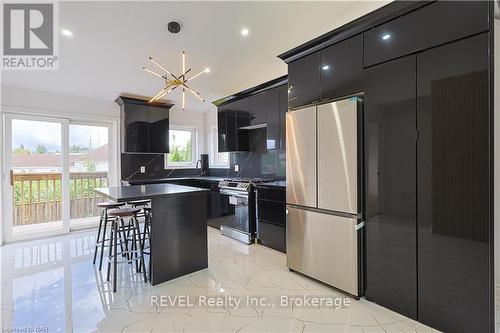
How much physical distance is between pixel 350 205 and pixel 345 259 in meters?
0.52

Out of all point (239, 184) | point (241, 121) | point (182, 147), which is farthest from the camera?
point (182, 147)

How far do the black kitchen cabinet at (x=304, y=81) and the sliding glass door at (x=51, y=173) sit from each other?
12.6 ft

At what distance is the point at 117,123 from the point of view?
496 cm

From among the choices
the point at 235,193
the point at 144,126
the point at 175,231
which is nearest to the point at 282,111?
the point at 235,193

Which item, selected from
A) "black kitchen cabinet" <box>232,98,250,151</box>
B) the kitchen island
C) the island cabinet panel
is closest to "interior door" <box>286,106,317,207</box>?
the island cabinet panel

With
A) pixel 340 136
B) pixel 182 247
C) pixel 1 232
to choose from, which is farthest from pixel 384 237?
pixel 1 232

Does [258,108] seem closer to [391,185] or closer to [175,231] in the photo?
[175,231]

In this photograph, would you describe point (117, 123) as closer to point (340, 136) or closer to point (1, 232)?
point (1, 232)

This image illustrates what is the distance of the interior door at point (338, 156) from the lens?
232 centimetres

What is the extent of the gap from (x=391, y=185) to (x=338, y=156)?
52cm

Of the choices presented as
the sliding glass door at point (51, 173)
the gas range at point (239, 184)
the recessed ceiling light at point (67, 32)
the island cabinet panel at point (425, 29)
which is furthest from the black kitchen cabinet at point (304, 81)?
the sliding glass door at point (51, 173)

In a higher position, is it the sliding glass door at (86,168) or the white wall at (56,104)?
the white wall at (56,104)

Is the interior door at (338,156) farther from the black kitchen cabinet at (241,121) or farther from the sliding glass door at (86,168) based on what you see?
the sliding glass door at (86,168)

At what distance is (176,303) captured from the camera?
2.31 metres
